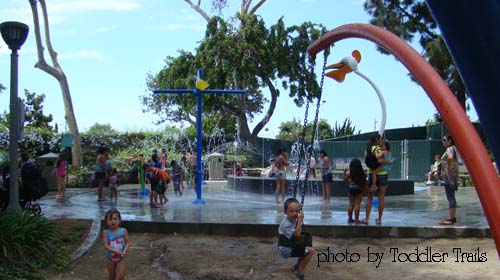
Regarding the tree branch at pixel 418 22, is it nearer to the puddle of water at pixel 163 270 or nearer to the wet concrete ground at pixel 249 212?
the wet concrete ground at pixel 249 212

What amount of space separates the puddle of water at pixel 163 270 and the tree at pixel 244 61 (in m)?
26.1

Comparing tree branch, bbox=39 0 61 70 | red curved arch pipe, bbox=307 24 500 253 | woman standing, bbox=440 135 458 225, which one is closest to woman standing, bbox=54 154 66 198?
woman standing, bbox=440 135 458 225

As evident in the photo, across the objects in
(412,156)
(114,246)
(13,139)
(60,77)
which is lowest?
(114,246)

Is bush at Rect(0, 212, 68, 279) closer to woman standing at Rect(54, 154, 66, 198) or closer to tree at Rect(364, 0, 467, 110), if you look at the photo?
woman standing at Rect(54, 154, 66, 198)

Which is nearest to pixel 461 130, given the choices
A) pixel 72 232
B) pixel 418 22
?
pixel 72 232

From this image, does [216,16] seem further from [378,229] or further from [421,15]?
[378,229]

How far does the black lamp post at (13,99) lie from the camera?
863 cm

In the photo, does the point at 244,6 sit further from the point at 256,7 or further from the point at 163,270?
the point at 163,270

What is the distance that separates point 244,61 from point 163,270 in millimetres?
26729

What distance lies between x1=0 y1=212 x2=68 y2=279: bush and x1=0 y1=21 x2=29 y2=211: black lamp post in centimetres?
101

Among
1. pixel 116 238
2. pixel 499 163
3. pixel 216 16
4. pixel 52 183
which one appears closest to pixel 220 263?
pixel 116 238

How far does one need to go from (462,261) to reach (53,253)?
5.83 meters

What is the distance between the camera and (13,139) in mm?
8750

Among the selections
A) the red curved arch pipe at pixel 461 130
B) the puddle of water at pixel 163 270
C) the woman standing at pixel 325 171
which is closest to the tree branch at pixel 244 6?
the woman standing at pixel 325 171
